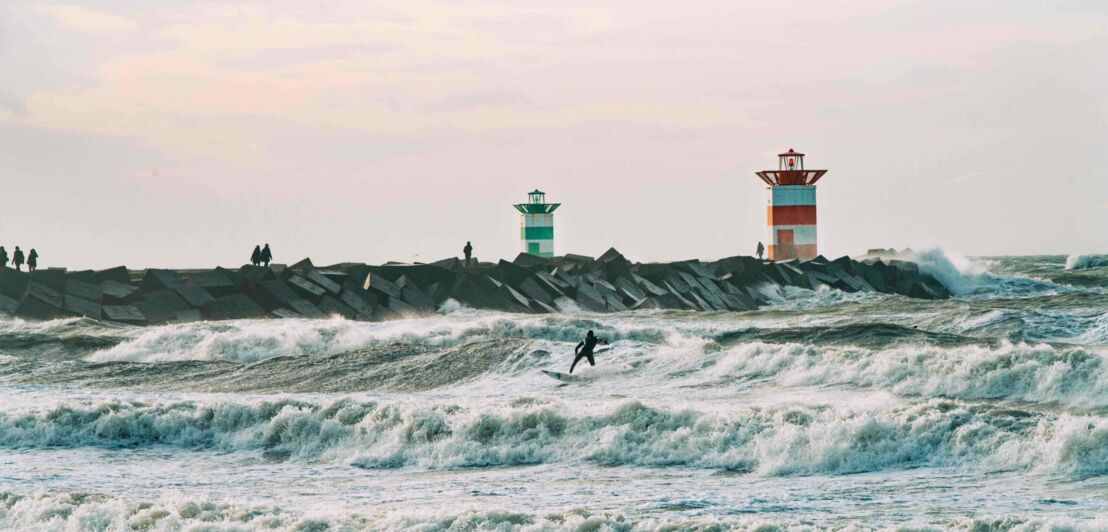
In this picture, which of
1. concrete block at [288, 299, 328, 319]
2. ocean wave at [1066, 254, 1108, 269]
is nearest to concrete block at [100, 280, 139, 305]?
concrete block at [288, 299, 328, 319]

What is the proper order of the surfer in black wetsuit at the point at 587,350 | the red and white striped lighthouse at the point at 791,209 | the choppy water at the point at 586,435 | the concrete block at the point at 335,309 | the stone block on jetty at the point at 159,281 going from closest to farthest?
the choppy water at the point at 586,435 → the surfer in black wetsuit at the point at 587,350 → the concrete block at the point at 335,309 → the stone block on jetty at the point at 159,281 → the red and white striped lighthouse at the point at 791,209

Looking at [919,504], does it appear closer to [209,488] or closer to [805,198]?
[209,488]

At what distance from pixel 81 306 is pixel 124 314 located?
0.95 m

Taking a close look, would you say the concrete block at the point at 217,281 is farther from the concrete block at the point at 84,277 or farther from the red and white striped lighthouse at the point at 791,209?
the red and white striped lighthouse at the point at 791,209

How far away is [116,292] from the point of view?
2728 centimetres

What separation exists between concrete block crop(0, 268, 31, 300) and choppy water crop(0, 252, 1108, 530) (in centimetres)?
729

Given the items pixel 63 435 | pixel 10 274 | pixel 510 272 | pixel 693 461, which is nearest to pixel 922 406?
pixel 693 461

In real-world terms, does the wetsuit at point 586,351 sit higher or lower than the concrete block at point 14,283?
lower

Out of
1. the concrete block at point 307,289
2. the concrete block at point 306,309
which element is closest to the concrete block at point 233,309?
the concrete block at point 306,309

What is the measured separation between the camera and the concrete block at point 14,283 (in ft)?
90.6

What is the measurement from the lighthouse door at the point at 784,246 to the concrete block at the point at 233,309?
14.1 meters

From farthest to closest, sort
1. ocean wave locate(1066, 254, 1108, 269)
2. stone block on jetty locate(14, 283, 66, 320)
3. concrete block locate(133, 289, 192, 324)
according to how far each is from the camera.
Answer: ocean wave locate(1066, 254, 1108, 269) < stone block on jetty locate(14, 283, 66, 320) < concrete block locate(133, 289, 192, 324)

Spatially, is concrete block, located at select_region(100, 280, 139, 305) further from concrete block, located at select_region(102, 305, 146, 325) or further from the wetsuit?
the wetsuit

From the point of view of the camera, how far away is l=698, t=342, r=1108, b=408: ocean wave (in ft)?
46.6
